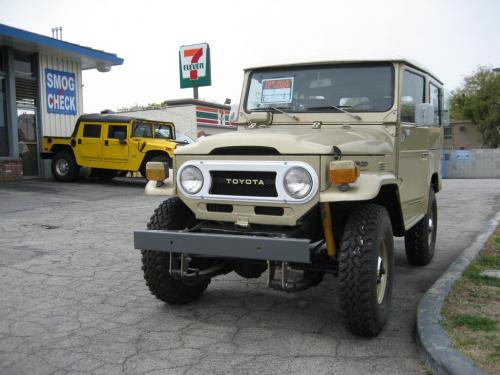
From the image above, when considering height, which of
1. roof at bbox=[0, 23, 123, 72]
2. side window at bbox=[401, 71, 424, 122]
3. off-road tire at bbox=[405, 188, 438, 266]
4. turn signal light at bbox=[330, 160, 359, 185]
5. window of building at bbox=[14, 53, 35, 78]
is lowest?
off-road tire at bbox=[405, 188, 438, 266]

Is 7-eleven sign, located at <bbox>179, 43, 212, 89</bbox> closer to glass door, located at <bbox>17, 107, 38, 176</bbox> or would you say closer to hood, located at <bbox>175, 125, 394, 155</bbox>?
glass door, located at <bbox>17, 107, 38, 176</bbox>

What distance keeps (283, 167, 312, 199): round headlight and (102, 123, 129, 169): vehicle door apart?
11.4 metres

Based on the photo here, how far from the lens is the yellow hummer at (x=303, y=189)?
12.2 ft

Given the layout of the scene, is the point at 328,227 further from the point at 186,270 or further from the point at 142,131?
the point at 142,131

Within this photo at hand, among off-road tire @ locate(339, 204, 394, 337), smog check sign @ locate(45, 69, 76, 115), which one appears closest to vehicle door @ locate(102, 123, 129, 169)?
smog check sign @ locate(45, 69, 76, 115)

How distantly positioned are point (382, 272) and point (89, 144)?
40.7 feet

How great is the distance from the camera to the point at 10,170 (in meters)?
15.4

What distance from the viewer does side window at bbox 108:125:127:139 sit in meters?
14.7

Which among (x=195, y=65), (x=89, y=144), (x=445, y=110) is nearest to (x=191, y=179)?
(x=445, y=110)

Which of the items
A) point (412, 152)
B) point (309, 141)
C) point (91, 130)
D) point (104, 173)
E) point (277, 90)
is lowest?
point (104, 173)

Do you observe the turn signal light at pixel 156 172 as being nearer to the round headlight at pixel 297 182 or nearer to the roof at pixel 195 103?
the round headlight at pixel 297 182

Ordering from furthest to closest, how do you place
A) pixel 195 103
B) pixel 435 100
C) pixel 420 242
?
pixel 195 103, pixel 435 100, pixel 420 242

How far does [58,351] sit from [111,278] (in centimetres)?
194

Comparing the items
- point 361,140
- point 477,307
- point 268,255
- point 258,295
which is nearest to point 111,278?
point 258,295
